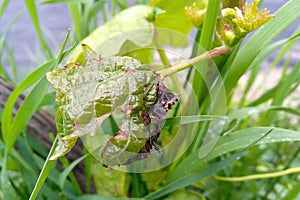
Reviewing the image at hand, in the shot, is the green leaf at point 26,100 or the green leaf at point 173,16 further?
the green leaf at point 173,16

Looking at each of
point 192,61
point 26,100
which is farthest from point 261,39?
point 26,100

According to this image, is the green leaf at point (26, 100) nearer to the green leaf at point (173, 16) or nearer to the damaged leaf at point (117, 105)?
the damaged leaf at point (117, 105)

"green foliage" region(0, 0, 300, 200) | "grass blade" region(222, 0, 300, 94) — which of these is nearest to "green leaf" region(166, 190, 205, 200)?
"green foliage" region(0, 0, 300, 200)

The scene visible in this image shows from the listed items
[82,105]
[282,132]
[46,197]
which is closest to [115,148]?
[82,105]

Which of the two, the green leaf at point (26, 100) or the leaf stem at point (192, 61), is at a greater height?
the leaf stem at point (192, 61)

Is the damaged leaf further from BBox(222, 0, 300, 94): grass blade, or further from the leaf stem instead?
BBox(222, 0, 300, 94): grass blade

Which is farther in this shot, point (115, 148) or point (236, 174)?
point (236, 174)

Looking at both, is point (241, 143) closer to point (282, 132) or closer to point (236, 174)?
point (282, 132)

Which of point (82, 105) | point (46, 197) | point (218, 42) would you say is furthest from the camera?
point (46, 197)

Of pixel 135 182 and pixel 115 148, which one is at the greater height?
pixel 115 148

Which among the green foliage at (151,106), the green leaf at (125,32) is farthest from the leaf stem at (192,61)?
the green leaf at (125,32)
